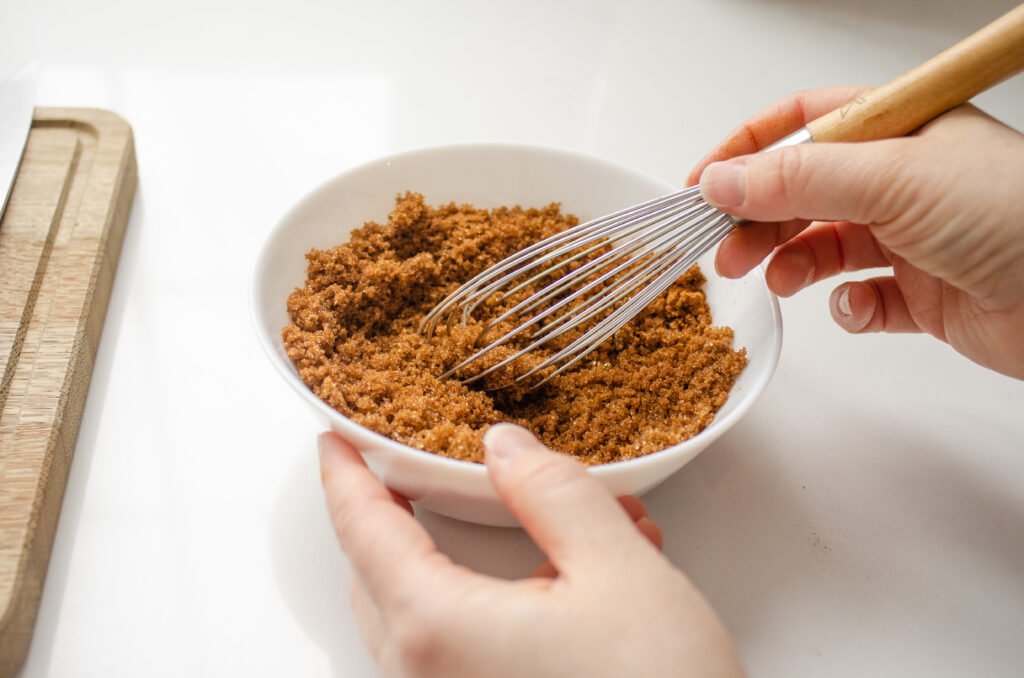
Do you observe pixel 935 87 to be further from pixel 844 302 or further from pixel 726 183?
pixel 844 302

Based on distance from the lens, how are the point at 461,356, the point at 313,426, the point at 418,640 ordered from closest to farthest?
the point at 418,640 → the point at 461,356 → the point at 313,426

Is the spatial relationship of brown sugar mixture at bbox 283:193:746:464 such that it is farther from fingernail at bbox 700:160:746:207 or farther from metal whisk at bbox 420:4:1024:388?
fingernail at bbox 700:160:746:207

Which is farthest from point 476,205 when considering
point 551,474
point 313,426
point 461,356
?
point 551,474

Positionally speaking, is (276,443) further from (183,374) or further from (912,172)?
(912,172)

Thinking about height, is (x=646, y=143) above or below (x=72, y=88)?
above

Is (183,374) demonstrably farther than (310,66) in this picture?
No

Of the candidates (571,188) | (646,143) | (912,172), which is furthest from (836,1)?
(912,172)

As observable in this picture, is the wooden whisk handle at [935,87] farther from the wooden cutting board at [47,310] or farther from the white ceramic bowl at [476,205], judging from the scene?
the wooden cutting board at [47,310]

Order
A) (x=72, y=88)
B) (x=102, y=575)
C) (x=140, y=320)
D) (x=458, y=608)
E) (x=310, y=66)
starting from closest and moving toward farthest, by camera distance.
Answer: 1. (x=458, y=608)
2. (x=102, y=575)
3. (x=140, y=320)
4. (x=72, y=88)
5. (x=310, y=66)
